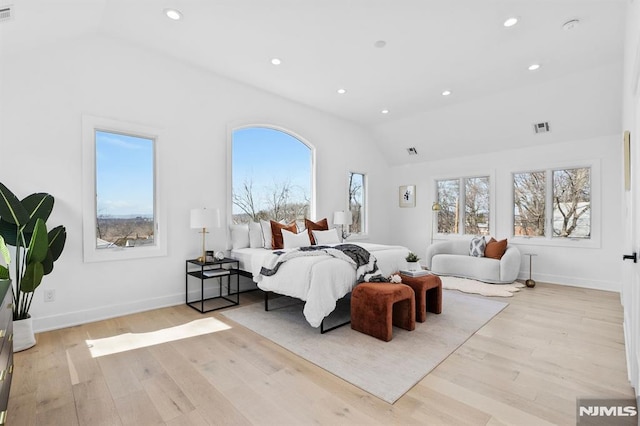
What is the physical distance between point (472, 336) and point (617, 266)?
3546 mm

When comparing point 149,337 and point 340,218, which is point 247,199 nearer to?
point 340,218

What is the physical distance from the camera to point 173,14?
309cm

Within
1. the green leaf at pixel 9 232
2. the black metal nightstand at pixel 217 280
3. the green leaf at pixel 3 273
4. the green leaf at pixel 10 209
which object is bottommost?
the black metal nightstand at pixel 217 280

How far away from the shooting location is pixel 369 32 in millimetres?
3312

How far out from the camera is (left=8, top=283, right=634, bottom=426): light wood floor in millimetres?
1835

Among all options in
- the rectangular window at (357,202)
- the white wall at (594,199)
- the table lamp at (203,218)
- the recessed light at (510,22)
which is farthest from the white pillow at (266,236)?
the white wall at (594,199)

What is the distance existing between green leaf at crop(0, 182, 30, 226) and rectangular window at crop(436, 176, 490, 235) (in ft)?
21.9

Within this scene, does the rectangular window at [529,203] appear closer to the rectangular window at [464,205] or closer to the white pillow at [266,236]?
the rectangular window at [464,205]

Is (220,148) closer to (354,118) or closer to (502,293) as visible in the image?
(354,118)

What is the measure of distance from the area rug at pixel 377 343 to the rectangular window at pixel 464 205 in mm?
2694

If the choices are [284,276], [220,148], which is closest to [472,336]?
[284,276]

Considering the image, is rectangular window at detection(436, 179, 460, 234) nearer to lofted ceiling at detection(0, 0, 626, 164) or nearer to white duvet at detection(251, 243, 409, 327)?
lofted ceiling at detection(0, 0, 626, 164)

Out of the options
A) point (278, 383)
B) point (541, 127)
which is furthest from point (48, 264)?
point (541, 127)

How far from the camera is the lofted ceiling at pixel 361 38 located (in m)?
2.88
